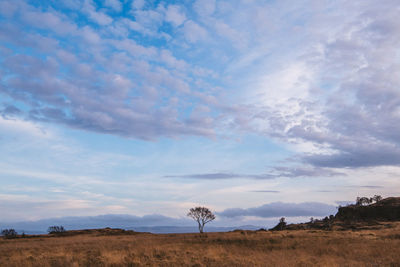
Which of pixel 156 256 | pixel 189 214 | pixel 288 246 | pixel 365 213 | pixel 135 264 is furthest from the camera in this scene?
pixel 189 214

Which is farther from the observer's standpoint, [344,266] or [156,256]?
[156,256]

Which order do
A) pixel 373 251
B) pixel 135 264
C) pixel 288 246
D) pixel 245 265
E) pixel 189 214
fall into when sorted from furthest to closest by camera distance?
pixel 189 214, pixel 288 246, pixel 373 251, pixel 135 264, pixel 245 265

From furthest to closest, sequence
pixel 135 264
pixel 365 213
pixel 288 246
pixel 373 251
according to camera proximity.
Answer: pixel 365 213
pixel 288 246
pixel 373 251
pixel 135 264

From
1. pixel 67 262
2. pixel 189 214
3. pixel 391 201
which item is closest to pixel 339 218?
pixel 391 201

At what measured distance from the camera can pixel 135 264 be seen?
53.9 ft

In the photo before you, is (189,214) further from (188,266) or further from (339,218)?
(188,266)

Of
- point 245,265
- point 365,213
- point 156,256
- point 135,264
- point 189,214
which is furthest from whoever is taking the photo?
point 189,214

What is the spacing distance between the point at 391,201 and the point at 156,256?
89.8 meters

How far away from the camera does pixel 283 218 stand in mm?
90188

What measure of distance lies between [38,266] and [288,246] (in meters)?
20.4

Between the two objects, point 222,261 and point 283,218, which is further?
point 283,218

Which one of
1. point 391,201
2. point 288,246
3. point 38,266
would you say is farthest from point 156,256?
point 391,201

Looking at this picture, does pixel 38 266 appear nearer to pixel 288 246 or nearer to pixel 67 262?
pixel 67 262

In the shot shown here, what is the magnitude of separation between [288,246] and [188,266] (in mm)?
14693
